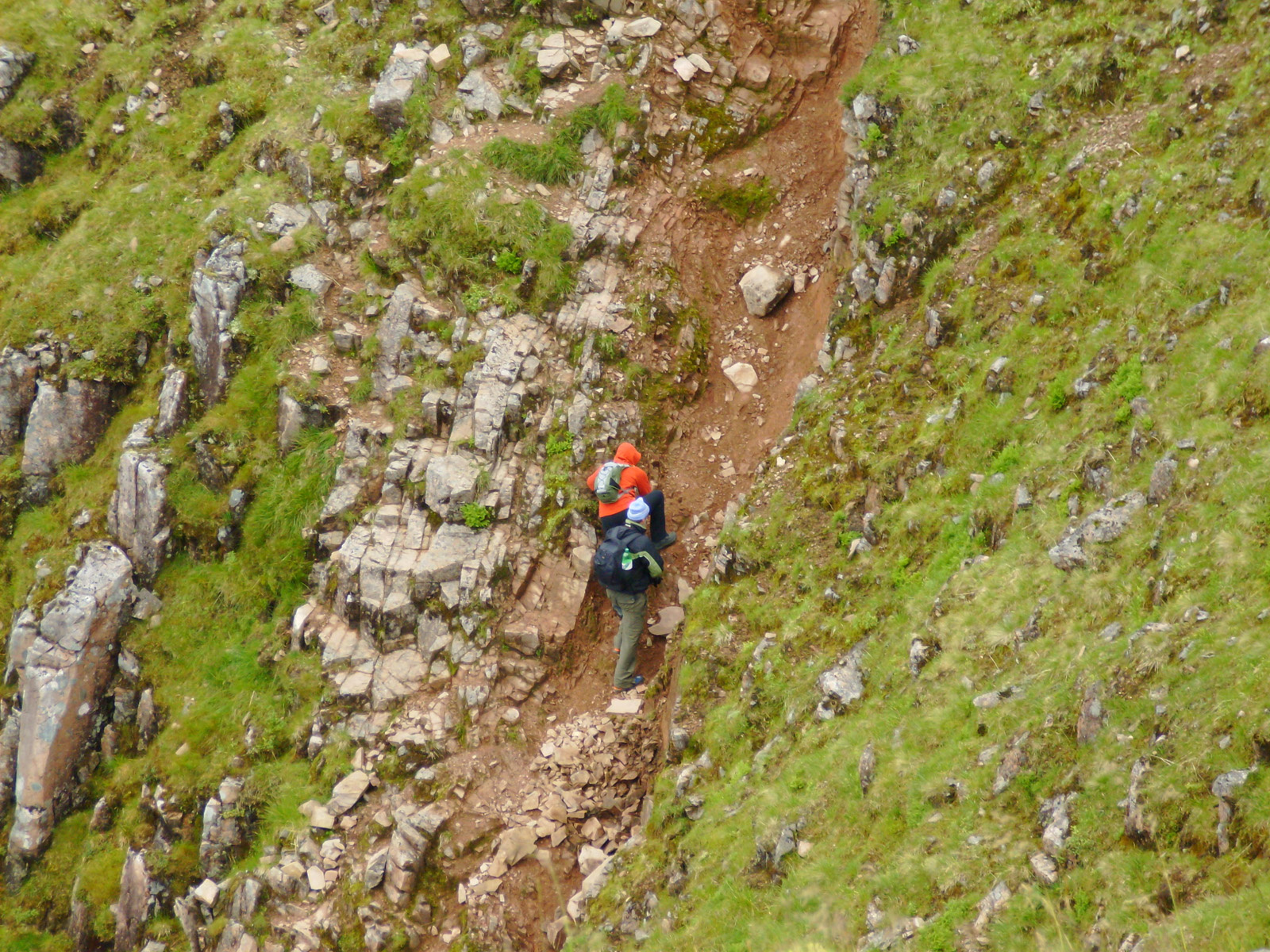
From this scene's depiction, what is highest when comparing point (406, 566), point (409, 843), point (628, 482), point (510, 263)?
point (510, 263)

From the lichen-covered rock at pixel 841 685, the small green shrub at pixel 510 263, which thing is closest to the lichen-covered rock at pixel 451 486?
the small green shrub at pixel 510 263

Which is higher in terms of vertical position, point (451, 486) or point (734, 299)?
point (734, 299)

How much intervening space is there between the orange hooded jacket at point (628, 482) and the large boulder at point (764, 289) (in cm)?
425

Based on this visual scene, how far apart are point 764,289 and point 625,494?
5421 mm

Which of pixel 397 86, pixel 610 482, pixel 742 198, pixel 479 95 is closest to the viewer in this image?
pixel 610 482

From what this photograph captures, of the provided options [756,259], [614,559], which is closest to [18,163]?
→ [756,259]

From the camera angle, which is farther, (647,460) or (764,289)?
(764,289)

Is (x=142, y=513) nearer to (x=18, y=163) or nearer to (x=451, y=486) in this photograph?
(x=451, y=486)

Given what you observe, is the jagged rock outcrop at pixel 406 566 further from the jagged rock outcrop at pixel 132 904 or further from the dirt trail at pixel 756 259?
the jagged rock outcrop at pixel 132 904

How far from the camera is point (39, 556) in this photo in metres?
18.5

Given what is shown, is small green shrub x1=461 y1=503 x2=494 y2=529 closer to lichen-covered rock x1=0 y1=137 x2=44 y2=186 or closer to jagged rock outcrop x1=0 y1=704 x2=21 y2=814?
jagged rock outcrop x1=0 y1=704 x2=21 y2=814

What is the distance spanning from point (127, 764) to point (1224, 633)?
Result: 58.5 ft

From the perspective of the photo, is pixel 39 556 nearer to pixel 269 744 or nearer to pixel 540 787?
pixel 269 744

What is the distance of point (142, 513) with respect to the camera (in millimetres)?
17719
